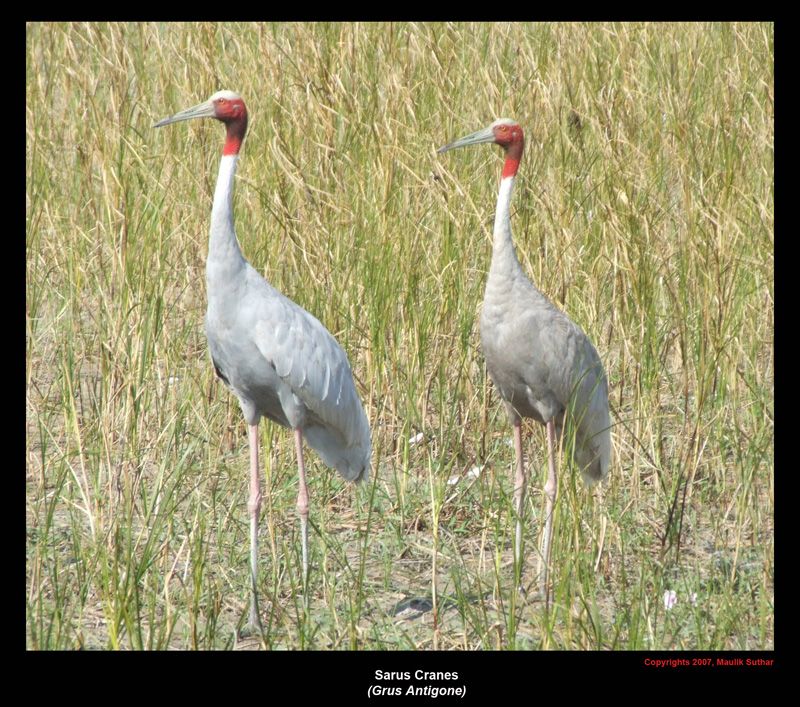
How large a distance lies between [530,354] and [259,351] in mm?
975

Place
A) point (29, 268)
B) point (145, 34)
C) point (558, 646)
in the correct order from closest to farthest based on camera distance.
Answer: point (558, 646), point (29, 268), point (145, 34)

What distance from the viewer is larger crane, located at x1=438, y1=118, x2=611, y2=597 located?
357 cm

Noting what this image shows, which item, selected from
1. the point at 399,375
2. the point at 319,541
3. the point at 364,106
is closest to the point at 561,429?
the point at 399,375

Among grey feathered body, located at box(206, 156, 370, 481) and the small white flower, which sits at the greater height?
grey feathered body, located at box(206, 156, 370, 481)

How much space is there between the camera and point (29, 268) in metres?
4.93

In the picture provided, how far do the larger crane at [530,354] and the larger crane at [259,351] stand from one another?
59cm

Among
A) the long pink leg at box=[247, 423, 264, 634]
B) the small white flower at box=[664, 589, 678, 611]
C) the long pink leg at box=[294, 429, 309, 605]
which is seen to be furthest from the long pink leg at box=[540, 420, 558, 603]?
the long pink leg at box=[247, 423, 264, 634]

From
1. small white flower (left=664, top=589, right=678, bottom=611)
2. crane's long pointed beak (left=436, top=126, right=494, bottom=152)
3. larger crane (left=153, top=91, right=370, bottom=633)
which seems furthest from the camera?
crane's long pointed beak (left=436, top=126, right=494, bottom=152)

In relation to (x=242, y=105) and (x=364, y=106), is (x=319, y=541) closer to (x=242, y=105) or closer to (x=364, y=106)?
(x=242, y=105)

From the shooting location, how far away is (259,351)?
343cm

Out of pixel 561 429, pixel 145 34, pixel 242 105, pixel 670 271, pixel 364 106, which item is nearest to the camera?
pixel 242 105

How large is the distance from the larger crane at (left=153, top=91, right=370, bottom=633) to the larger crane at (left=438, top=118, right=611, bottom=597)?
0.59m

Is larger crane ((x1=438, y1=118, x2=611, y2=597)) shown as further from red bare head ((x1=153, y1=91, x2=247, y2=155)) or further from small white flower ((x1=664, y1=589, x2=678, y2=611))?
red bare head ((x1=153, y1=91, x2=247, y2=155))

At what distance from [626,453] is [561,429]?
1.00 feet
